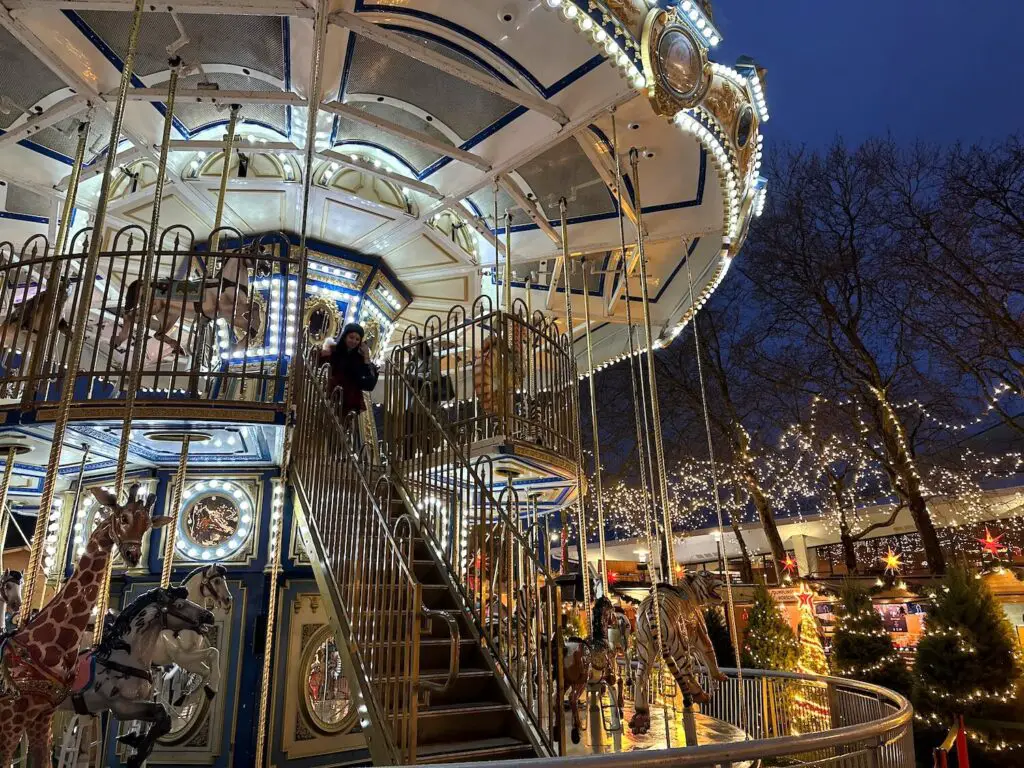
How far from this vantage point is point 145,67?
7.08 metres

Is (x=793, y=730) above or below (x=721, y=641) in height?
below

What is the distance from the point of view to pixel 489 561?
5.49 meters

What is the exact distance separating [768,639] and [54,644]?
1316 cm

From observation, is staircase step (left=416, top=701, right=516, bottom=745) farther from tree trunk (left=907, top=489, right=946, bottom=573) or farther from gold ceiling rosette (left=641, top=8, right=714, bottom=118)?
tree trunk (left=907, top=489, right=946, bottom=573)

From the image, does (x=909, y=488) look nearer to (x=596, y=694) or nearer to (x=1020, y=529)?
(x=1020, y=529)

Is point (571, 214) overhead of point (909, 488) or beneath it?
overhead

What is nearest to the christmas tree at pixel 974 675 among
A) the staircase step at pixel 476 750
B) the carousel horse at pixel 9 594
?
the staircase step at pixel 476 750

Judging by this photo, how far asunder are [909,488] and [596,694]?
14.4 metres

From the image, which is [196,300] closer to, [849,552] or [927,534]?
[927,534]

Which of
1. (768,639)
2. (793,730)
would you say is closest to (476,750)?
(793,730)

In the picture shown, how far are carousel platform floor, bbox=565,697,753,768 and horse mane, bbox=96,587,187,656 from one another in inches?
117

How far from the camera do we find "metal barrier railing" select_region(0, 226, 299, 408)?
5.25 metres

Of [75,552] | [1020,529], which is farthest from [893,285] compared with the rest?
[75,552]

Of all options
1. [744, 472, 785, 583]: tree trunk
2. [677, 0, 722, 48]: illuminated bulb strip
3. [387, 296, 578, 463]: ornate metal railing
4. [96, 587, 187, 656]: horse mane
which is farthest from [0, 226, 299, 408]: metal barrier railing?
[744, 472, 785, 583]: tree trunk
